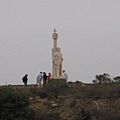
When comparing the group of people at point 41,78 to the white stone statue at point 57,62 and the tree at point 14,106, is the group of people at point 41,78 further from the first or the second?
the tree at point 14,106

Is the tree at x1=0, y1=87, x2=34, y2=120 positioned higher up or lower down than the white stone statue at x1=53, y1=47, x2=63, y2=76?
lower down

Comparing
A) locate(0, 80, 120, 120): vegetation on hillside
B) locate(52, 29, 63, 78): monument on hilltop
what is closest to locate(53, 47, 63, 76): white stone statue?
locate(52, 29, 63, 78): monument on hilltop

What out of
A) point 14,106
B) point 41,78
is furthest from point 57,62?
point 14,106

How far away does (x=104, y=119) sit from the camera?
29.9 meters

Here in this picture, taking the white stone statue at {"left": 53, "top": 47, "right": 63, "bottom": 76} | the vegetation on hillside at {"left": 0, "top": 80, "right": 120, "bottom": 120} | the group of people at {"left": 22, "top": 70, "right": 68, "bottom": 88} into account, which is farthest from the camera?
the white stone statue at {"left": 53, "top": 47, "right": 63, "bottom": 76}

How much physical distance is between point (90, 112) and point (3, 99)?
4.81 m

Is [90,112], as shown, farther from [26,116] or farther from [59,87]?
[59,87]

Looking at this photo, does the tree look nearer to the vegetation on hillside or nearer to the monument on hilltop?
the vegetation on hillside

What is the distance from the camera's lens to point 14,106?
2991 centimetres

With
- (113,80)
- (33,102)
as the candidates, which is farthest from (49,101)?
(113,80)

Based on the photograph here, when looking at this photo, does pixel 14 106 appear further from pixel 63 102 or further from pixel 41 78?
pixel 41 78

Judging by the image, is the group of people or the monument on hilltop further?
the monument on hilltop

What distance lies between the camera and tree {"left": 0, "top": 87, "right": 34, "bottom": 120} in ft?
96.3

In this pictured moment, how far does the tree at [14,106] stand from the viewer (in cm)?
2936
